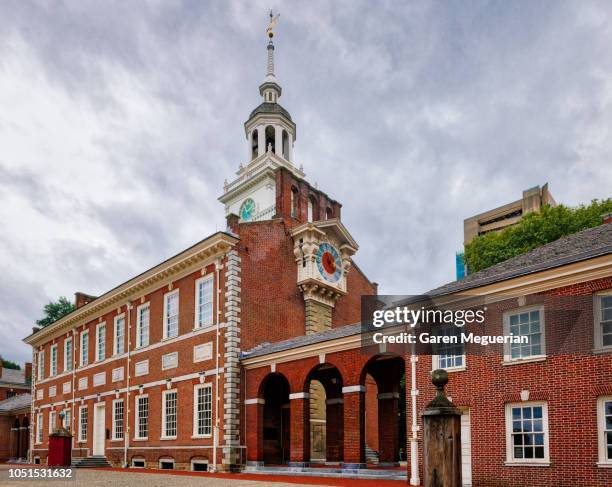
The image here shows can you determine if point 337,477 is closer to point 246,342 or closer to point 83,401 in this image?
point 246,342

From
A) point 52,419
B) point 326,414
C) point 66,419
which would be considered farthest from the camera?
point 52,419

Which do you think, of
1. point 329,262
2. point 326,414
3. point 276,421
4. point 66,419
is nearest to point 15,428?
point 66,419

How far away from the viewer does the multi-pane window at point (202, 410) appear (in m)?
26.0

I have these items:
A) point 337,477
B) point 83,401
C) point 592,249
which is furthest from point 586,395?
point 83,401

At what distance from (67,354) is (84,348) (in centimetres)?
332

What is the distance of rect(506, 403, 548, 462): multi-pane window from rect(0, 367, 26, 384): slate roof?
60.6 meters

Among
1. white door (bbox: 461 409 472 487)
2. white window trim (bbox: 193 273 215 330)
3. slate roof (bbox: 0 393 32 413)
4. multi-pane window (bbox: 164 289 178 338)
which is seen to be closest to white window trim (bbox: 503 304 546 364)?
white door (bbox: 461 409 472 487)

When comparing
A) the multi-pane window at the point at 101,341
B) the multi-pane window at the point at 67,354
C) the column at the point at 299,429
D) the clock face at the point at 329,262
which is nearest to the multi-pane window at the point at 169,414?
the column at the point at 299,429

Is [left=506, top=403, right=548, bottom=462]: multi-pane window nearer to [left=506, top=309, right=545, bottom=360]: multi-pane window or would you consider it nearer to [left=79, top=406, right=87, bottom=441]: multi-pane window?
[left=506, top=309, right=545, bottom=360]: multi-pane window

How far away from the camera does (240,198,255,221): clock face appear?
36125 millimetres

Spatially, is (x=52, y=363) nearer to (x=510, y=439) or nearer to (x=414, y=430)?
(x=414, y=430)

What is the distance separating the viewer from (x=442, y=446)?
291 inches

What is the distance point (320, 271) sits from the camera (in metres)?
29.7

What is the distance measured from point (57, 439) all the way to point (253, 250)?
10.9 metres
